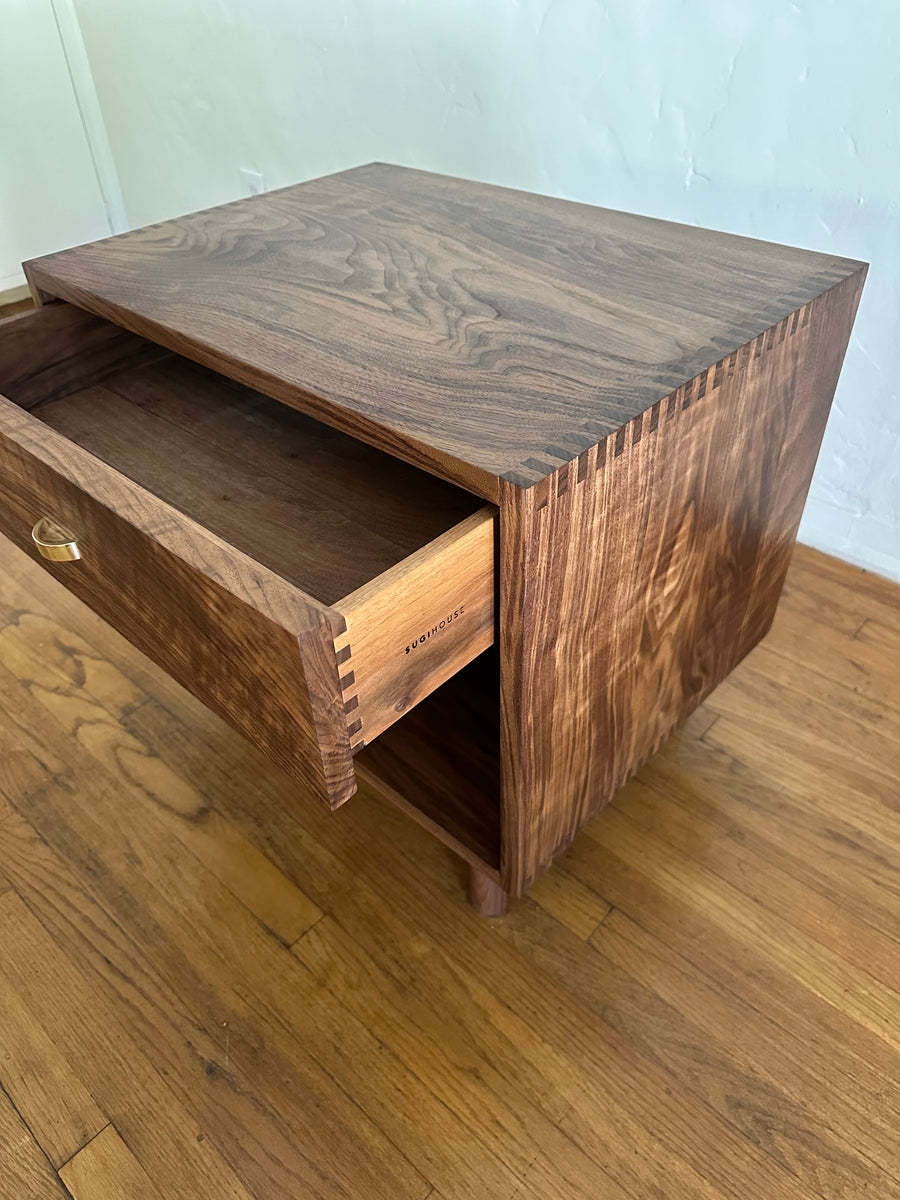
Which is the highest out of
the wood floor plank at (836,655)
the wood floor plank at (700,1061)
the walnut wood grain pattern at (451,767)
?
the walnut wood grain pattern at (451,767)

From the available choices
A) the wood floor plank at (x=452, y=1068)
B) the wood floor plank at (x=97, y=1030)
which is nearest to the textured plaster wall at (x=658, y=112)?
the wood floor plank at (x=452, y=1068)

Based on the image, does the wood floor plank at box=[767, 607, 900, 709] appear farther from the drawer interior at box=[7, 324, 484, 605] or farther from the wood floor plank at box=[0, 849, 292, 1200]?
the wood floor plank at box=[0, 849, 292, 1200]

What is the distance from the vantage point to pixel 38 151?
1747 millimetres

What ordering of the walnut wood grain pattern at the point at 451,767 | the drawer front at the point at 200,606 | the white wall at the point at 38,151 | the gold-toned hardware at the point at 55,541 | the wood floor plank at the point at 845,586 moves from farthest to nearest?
the white wall at the point at 38,151
the wood floor plank at the point at 845,586
the walnut wood grain pattern at the point at 451,767
the gold-toned hardware at the point at 55,541
the drawer front at the point at 200,606

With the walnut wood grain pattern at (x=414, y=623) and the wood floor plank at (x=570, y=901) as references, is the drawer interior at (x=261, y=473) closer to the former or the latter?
the walnut wood grain pattern at (x=414, y=623)

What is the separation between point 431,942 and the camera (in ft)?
2.30

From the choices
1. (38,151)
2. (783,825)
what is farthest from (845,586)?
(38,151)

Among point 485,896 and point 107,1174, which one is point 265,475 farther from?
point 107,1174

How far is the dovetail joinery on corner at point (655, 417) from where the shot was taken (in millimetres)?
442

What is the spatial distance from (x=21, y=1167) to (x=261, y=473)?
491 mm

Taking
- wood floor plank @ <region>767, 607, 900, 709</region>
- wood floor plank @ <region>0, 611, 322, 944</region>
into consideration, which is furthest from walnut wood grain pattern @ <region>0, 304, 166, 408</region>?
wood floor plank @ <region>767, 607, 900, 709</region>

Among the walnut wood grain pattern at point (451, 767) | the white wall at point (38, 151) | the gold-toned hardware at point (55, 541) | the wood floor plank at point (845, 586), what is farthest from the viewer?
the white wall at point (38, 151)

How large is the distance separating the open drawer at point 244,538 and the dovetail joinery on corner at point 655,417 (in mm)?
38

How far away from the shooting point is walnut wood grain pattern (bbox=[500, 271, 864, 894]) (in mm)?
479
